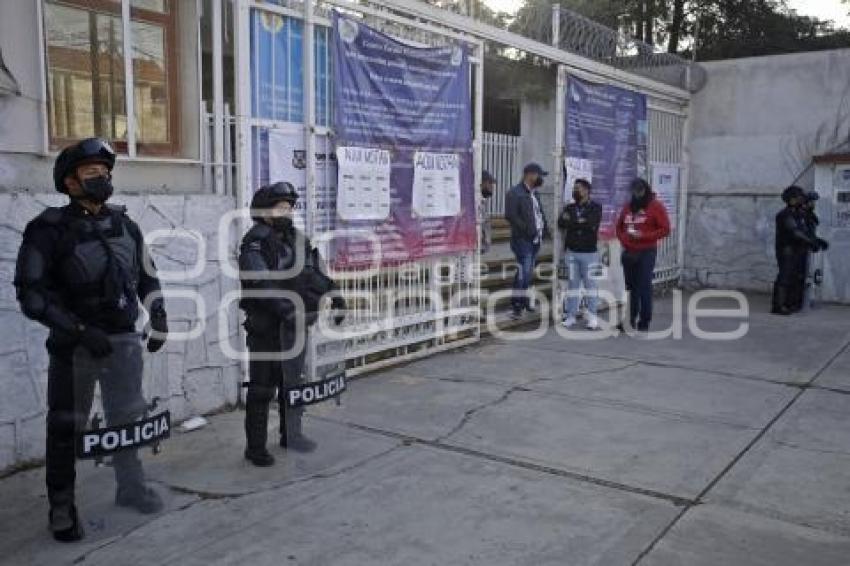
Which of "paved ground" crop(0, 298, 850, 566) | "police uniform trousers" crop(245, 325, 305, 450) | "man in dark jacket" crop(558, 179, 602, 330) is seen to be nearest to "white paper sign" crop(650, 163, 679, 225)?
"man in dark jacket" crop(558, 179, 602, 330)

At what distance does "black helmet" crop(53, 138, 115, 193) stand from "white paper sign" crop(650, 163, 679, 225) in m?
9.10

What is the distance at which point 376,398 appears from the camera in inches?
234

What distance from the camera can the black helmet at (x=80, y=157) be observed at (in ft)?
11.4

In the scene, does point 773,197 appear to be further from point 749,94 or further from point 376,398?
point 376,398

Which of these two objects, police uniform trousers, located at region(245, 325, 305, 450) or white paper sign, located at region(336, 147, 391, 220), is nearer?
police uniform trousers, located at region(245, 325, 305, 450)

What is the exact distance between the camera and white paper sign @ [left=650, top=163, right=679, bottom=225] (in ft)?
37.2

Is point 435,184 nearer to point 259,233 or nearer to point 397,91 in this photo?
point 397,91

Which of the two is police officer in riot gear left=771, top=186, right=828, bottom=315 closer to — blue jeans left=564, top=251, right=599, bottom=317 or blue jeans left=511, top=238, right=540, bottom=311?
blue jeans left=564, top=251, right=599, bottom=317

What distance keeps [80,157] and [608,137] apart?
760 cm

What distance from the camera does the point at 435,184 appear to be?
22.9ft

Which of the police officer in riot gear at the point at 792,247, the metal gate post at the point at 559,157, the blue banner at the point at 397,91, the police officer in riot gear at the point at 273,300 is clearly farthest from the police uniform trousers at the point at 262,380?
the police officer in riot gear at the point at 792,247

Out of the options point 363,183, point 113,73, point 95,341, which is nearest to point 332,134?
point 363,183

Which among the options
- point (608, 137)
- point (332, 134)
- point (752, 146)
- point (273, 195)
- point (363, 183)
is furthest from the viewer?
point (752, 146)

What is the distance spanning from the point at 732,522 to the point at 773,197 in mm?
9244
